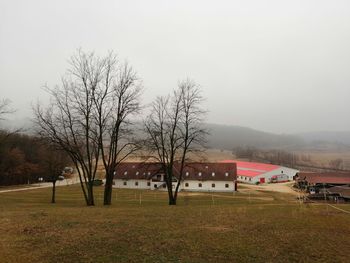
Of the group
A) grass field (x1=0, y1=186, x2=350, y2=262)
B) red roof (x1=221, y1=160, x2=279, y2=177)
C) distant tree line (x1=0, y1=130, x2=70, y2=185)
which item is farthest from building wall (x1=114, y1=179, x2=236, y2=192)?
grass field (x1=0, y1=186, x2=350, y2=262)

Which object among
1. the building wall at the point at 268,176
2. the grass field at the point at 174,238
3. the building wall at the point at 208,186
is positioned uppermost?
the building wall at the point at 268,176

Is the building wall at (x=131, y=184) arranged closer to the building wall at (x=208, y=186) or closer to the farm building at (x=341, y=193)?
the building wall at (x=208, y=186)

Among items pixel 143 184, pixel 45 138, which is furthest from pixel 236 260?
pixel 143 184

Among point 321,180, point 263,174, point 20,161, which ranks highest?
point 20,161

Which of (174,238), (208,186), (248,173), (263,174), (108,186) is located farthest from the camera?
(248,173)

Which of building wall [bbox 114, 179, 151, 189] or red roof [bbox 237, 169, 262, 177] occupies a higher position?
red roof [bbox 237, 169, 262, 177]

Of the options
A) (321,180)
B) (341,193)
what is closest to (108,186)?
(341,193)

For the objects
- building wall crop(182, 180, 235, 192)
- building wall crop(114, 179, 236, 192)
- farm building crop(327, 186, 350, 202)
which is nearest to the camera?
farm building crop(327, 186, 350, 202)

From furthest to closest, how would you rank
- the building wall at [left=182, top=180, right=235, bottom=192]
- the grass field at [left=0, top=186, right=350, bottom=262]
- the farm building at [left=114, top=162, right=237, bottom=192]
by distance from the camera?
1. the farm building at [left=114, top=162, right=237, bottom=192]
2. the building wall at [left=182, top=180, right=235, bottom=192]
3. the grass field at [left=0, top=186, right=350, bottom=262]

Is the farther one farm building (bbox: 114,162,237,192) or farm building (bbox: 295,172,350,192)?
farm building (bbox: 114,162,237,192)

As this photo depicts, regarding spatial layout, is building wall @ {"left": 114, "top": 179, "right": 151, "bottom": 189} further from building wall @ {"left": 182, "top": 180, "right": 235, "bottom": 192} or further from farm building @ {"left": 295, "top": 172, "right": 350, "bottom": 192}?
farm building @ {"left": 295, "top": 172, "right": 350, "bottom": 192}

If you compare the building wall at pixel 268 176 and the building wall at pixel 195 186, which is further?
the building wall at pixel 268 176

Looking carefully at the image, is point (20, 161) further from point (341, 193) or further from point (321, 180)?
point (321, 180)

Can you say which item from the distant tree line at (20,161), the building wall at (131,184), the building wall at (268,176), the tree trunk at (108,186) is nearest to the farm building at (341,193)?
the tree trunk at (108,186)
